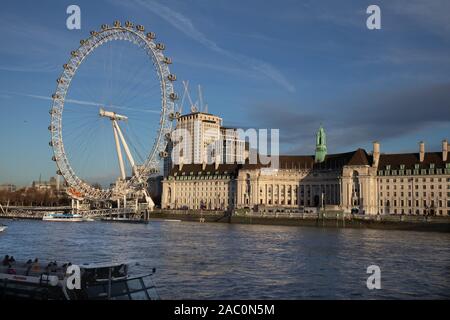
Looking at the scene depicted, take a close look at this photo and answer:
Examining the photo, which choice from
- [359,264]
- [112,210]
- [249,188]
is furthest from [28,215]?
[359,264]

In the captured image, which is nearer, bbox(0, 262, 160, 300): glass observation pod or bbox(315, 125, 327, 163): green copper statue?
bbox(0, 262, 160, 300): glass observation pod

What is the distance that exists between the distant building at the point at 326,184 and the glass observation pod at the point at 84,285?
9525 centimetres

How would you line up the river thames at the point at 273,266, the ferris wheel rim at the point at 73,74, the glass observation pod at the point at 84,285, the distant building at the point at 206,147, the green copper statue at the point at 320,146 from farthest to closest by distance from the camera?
the distant building at the point at 206,147, the green copper statue at the point at 320,146, the ferris wheel rim at the point at 73,74, the river thames at the point at 273,266, the glass observation pod at the point at 84,285

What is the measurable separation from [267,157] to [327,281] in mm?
115808

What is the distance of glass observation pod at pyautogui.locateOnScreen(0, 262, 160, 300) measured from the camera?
18.5 meters

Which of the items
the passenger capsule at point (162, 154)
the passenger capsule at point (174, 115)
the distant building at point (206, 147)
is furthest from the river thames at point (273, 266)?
the distant building at point (206, 147)

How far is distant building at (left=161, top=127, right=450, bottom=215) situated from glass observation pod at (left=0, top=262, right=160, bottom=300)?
95249 mm

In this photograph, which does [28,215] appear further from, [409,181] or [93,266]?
[93,266]

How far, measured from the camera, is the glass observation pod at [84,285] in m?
18.5

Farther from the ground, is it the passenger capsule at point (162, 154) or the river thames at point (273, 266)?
the passenger capsule at point (162, 154)

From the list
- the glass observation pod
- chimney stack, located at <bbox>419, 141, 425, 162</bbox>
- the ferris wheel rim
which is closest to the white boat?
the ferris wheel rim

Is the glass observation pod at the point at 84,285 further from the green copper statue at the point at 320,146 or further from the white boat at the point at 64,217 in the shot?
the green copper statue at the point at 320,146

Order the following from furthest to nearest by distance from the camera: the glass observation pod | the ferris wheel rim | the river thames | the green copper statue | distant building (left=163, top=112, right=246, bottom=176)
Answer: distant building (left=163, top=112, right=246, bottom=176), the green copper statue, the ferris wheel rim, the river thames, the glass observation pod

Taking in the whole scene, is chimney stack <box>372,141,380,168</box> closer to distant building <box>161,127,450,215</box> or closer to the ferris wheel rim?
distant building <box>161,127,450,215</box>
